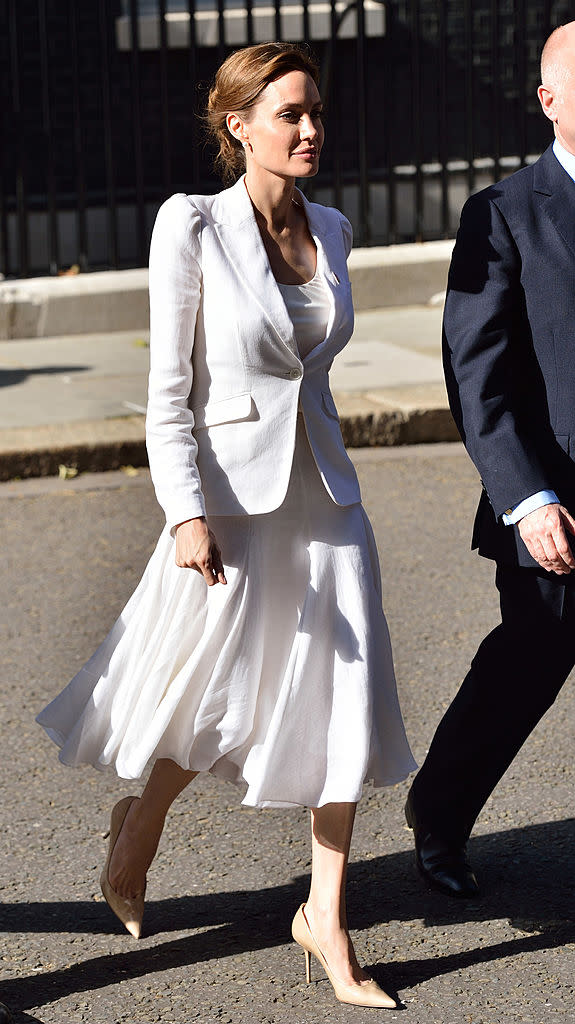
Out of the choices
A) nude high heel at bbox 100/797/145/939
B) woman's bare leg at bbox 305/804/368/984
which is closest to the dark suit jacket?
woman's bare leg at bbox 305/804/368/984

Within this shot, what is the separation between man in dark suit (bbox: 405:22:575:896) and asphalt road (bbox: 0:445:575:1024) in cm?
49

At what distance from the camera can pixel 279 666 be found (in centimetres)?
272

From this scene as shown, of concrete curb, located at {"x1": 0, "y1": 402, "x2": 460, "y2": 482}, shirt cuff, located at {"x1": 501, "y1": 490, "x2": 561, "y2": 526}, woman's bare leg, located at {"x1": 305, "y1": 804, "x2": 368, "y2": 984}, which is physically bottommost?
concrete curb, located at {"x1": 0, "y1": 402, "x2": 460, "y2": 482}

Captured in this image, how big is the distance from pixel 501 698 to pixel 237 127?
1225 mm

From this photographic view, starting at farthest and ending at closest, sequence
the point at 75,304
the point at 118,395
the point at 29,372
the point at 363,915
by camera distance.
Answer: the point at 75,304, the point at 29,372, the point at 118,395, the point at 363,915

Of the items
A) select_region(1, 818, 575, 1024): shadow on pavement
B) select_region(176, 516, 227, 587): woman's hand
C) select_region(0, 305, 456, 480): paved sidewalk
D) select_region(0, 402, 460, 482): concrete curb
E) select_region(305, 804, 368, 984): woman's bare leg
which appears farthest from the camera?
select_region(0, 305, 456, 480): paved sidewalk

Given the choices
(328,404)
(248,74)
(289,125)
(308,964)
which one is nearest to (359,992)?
(308,964)

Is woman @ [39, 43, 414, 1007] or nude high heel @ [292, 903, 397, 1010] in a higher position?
woman @ [39, 43, 414, 1007]

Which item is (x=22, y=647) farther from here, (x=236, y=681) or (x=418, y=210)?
(x=418, y=210)

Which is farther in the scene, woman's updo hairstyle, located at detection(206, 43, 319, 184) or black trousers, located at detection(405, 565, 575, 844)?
black trousers, located at detection(405, 565, 575, 844)

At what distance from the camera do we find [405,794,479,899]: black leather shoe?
3.09 meters

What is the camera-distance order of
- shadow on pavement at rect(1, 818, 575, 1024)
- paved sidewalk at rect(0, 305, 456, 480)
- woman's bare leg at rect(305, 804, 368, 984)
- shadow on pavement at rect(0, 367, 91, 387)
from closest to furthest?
woman's bare leg at rect(305, 804, 368, 984) → shadow on pavement at rect(1, 818, 575, 1024) → paved sidewalk at rect(0, 305, 456, 480) → shadow on pavement at rect(0, 367, 91, 387)

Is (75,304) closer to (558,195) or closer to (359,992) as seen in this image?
(558,195)

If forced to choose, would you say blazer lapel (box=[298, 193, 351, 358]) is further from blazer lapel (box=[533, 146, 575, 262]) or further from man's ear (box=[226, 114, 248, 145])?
blazer lapel (box=[533, 146, 575, 262])
